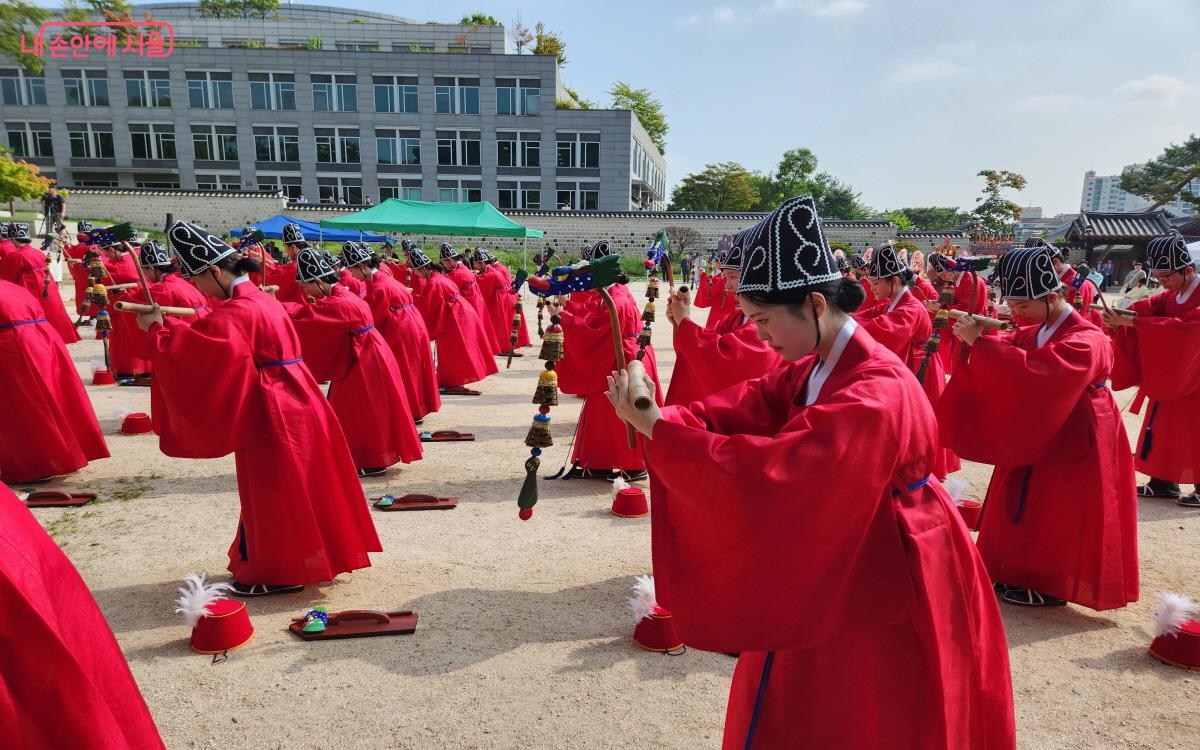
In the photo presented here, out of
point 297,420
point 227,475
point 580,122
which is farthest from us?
point 580,122

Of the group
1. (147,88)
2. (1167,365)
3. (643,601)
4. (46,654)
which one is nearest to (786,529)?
(46,654)

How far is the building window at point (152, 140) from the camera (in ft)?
142

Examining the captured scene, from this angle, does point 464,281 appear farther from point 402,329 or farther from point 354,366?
point 354,366

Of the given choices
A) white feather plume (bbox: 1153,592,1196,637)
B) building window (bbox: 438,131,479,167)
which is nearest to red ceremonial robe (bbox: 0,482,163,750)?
white feather plume (bbox: 1153,592,1196,637)

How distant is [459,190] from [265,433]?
139 feet

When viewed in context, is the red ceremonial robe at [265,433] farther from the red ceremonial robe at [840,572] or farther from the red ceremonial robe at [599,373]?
the red ceremonial robe at [840,572]

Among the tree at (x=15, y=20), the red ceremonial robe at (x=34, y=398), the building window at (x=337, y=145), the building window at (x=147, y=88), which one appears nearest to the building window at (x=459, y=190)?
the building window at (x=337, y=145)

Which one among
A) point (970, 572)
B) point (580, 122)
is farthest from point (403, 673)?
point (580, 122)

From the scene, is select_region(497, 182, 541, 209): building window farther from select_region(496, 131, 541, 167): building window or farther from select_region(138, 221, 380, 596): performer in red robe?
select_region(138, 221, 380, 596): performer in red robe

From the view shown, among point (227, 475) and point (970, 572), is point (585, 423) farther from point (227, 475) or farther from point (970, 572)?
point (970, 572)

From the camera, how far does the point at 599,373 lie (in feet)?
21.4

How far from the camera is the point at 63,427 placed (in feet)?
20.8

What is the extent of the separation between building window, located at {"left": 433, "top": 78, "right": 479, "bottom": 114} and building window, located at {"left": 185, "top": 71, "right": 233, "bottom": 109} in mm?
12610

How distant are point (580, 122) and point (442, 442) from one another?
39481mm
